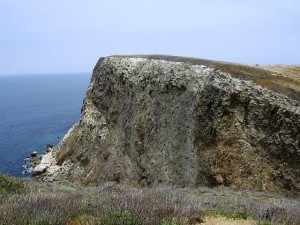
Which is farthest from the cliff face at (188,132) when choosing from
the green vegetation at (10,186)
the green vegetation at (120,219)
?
the green vegetation at (120,219)

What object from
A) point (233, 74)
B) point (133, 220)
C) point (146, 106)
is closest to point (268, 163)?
point (233, 74)

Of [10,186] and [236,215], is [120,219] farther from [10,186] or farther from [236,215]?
[10,186]

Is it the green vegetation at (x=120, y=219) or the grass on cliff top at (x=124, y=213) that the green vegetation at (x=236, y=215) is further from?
the green vegetation at (x=120, y=219)

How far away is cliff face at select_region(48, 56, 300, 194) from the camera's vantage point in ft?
95.9

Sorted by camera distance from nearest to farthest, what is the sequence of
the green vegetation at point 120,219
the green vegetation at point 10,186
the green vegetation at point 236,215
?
the green vegetation at point 120,219, the green vegetation at point 236,215, the green vegetation at point 10,186

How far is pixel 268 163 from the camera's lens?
29281 mm

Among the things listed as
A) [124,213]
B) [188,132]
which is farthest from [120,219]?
[188,132]

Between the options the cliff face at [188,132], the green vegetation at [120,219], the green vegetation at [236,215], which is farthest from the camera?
the cliff face at [188,132]

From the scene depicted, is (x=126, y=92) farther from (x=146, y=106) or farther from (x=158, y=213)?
(x=158, y=213)

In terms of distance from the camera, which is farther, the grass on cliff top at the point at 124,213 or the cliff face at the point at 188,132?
the cliff face at the point at 188,132

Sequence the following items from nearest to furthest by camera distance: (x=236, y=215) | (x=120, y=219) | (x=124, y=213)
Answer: (x=120, y=219) → (x=124, y=213) → (x=236, y=215)

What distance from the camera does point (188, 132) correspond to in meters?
34.8

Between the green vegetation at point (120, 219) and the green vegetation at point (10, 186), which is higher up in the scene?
the green vegetation at point (120, 219)

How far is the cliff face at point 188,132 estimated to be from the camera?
95.9ft
